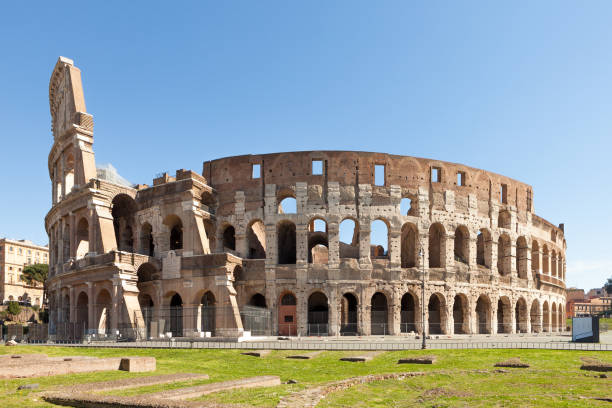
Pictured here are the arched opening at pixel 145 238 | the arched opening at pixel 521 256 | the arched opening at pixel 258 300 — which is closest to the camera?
the arched opening at pixel 258 300

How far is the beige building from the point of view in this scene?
3745 inches

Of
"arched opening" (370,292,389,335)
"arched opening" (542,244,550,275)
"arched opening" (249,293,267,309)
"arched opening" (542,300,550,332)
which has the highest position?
"arched opening" (542,244,550,275)

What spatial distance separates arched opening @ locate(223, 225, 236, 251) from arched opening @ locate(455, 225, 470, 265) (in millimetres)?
17364

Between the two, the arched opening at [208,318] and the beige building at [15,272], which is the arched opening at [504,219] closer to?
the arched opening at [208,318]

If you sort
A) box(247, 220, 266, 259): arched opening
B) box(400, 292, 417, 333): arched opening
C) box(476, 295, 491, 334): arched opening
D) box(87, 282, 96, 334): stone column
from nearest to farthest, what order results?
box(87, 282, 96, 334): stone column < box(400, 292, 417, 333): arched opening < box(247, 220, 266, 259): arched opening < box(476, 295, 491, 334): arched opening

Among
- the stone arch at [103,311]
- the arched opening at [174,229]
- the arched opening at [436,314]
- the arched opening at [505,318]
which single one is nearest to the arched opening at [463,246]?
the arched opening at [436,314]

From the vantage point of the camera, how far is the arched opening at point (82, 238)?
145ft

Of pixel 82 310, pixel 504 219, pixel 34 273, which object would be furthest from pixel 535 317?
pixel 34 273

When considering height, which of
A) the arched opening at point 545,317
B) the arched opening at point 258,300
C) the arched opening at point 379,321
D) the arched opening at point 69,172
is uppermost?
the arched opening at point 69,172

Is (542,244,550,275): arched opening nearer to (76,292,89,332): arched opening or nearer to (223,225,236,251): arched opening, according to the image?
(223,225,236,251): arched opening

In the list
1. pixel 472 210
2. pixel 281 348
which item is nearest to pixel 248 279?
pixel 281 348

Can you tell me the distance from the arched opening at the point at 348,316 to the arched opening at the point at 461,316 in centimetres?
761

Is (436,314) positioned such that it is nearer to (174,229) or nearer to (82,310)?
(174,229)

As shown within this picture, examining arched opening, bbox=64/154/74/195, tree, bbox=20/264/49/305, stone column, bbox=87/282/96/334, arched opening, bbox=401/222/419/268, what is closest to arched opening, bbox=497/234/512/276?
arched opening, bbox=401/222/419/268
